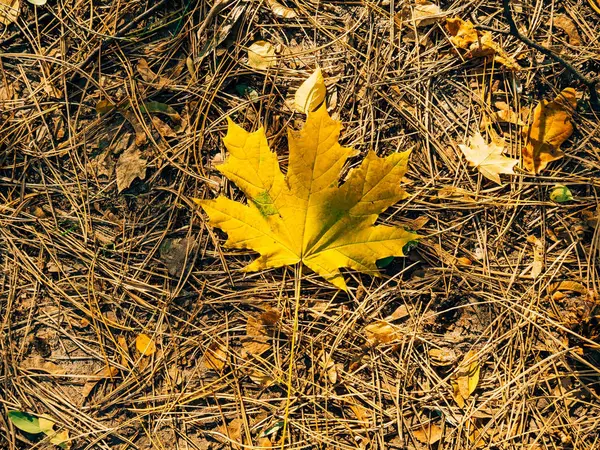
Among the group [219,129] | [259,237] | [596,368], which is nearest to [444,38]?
[219,129]

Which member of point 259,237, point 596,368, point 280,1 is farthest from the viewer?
point 280,1

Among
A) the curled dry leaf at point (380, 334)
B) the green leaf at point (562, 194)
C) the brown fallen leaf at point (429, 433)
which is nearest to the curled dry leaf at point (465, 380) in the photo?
the brown fallen leaf at point (429, 433)

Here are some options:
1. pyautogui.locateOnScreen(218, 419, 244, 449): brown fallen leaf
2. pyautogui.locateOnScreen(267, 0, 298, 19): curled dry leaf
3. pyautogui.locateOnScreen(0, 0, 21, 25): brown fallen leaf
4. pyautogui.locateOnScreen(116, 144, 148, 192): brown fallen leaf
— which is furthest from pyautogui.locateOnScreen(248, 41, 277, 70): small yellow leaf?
pyautogui.locateOnScreen(218, 419, 244, 449): brown fallen leaf

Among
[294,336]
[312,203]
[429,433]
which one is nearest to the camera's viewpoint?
[312,203]

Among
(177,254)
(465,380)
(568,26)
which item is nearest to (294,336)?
(177,254)

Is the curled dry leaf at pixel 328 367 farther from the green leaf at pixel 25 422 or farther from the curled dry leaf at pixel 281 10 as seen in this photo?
the curled dry leaf at pixel 281 10

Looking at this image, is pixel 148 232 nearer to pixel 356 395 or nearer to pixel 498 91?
pixel 356 395

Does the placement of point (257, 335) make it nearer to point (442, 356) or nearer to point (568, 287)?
point (442, 356)
